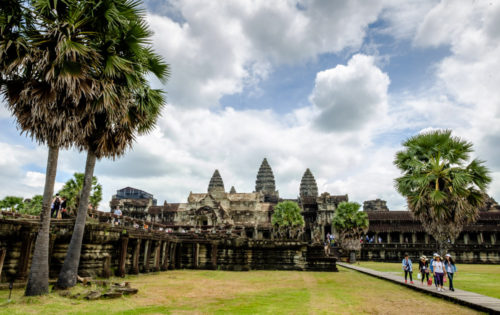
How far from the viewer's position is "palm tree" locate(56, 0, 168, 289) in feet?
34.9

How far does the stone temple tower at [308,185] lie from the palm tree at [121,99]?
7876cm

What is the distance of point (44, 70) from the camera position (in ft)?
30.8

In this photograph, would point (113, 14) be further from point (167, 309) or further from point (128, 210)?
point (128, 210)

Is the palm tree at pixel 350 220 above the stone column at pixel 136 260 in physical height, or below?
above

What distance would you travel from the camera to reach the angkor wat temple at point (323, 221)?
41.9 m

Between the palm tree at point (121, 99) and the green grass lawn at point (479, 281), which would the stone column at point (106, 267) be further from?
the green grass lawn at point (479, 281)

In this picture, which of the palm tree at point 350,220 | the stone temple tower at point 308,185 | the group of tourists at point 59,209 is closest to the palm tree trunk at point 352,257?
the palm tree at point 350,220

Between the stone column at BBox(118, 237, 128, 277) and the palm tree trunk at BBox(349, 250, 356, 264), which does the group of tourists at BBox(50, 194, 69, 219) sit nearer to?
the stone column at BBox(118, 237, 128, 277)

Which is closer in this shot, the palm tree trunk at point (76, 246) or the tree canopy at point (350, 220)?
the palm tree trunk at point (76, 246)

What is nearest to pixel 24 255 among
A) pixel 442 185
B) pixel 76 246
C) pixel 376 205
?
pixel 76 246

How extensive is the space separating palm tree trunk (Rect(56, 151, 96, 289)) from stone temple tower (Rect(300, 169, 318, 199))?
79.3m

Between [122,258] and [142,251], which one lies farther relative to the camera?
[142,251]

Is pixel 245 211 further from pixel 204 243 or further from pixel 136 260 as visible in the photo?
pixel 136 260

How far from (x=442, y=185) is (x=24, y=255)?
21.1m
